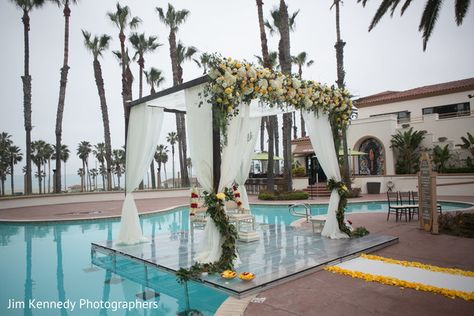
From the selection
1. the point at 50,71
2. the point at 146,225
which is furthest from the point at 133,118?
A: the point at 50,71

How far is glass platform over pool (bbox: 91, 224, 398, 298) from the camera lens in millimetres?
4664

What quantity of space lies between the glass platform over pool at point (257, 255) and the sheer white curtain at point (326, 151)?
0.30 meters

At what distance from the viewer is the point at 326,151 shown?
23.9ft

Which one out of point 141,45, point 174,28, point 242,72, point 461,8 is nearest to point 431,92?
point 461,8

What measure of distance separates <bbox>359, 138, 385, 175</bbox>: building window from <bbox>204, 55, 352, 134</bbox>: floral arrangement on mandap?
673 inches

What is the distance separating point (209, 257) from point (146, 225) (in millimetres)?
7222

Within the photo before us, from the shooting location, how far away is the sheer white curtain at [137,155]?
7141mm

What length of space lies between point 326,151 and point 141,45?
852 inches

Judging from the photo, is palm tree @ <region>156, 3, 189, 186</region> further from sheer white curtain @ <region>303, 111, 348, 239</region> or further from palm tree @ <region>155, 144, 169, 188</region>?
palm tree @ <region>155, 144, 169, 188</region>

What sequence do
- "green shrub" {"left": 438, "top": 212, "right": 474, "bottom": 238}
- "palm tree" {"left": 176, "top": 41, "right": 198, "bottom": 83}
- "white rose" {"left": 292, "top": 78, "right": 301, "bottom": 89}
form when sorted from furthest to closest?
"palm tree" {"left": 176, "top": 41, "right": 198, "bottom": 83} → "green shrub" {"left": 438, "top": 212, "right": 474, "bottom": 238} → "white rose" {"left": 292, "top": 78, "right": 301, "bottom": 89}

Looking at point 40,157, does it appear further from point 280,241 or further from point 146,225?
point 280,241

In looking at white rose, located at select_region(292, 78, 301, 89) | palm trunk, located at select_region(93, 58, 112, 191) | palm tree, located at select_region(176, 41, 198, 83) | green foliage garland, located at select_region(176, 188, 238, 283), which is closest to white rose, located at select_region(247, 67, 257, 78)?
white rose, located at select_region(292, 78, 301, 89)

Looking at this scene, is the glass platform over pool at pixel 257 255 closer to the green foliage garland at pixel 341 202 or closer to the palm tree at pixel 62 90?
the green foliage garland at pixel 341 202

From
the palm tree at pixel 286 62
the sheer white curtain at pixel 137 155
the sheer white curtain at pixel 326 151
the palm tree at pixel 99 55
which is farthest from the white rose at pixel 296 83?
the palm tree at pixel 99 55
